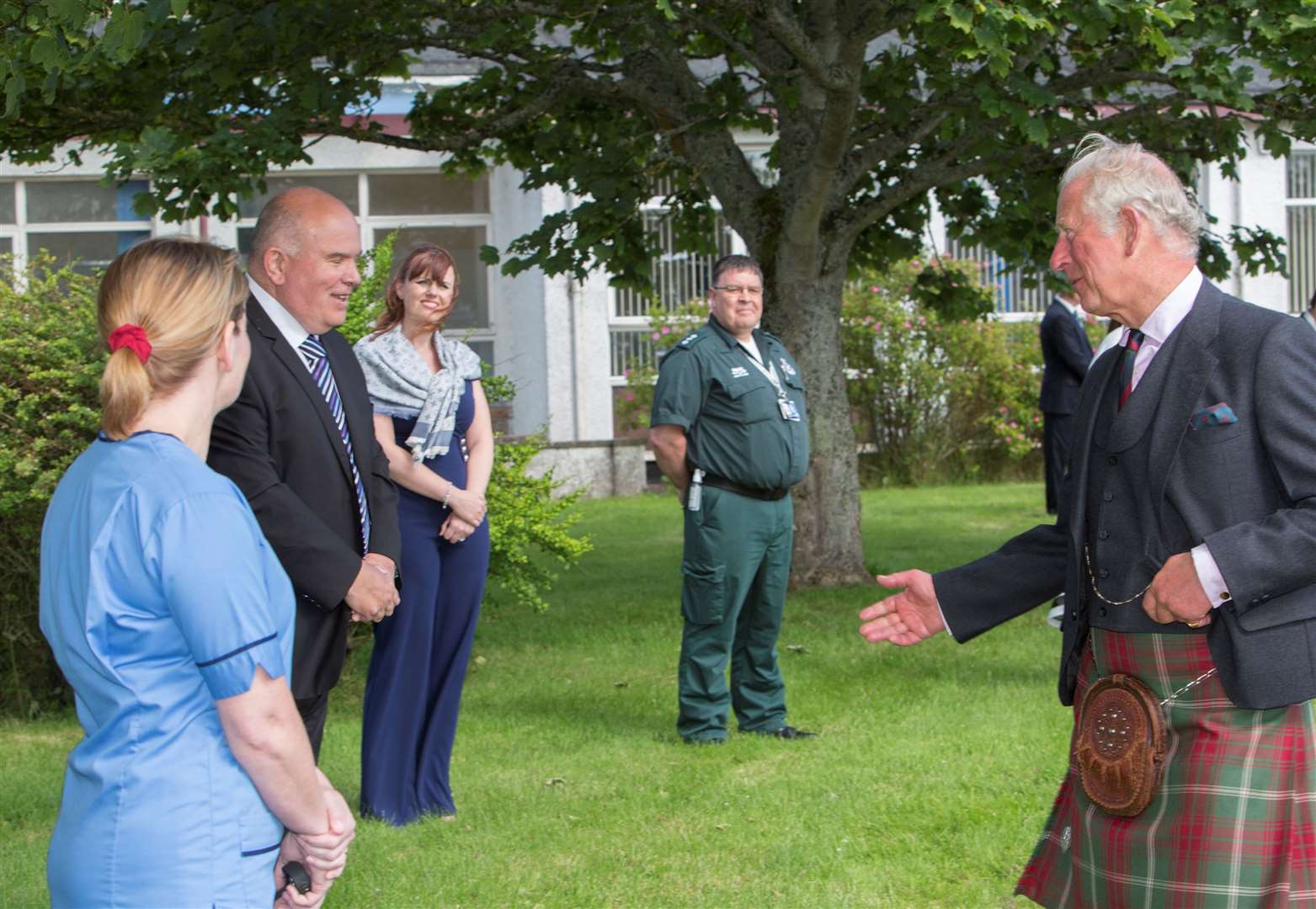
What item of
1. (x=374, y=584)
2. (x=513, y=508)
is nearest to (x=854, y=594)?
(x=513, y=508)

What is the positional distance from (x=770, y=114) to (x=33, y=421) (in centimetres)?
605

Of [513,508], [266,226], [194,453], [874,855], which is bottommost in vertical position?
[874,855]

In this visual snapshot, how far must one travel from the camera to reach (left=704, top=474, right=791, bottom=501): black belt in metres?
6.86


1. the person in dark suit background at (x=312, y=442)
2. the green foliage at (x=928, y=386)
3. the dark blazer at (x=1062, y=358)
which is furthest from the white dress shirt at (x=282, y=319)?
the green foliage at (x=928, y=386)

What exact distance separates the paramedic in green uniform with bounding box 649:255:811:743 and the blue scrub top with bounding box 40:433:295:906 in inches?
175

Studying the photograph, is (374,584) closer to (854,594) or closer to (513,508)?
(513,508)

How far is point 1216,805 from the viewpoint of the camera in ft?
10.0

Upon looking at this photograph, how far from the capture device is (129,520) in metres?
2.37

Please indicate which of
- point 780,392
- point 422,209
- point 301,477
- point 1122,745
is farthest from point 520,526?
point 422,209

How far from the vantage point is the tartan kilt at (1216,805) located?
10.00ft

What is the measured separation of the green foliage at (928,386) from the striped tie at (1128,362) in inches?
655

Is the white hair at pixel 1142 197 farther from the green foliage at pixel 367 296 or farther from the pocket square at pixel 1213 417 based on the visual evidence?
the green foliage at pixel 367 296

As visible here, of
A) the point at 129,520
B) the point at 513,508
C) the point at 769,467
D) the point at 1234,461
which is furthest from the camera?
the point at 513,508

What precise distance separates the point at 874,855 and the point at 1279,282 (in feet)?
68.8
